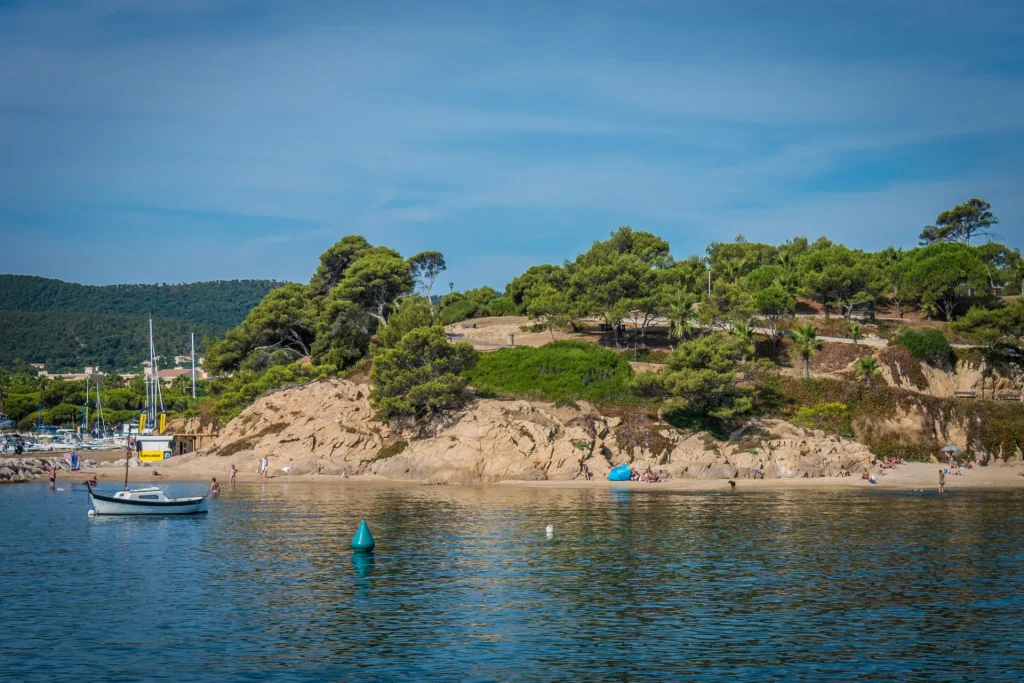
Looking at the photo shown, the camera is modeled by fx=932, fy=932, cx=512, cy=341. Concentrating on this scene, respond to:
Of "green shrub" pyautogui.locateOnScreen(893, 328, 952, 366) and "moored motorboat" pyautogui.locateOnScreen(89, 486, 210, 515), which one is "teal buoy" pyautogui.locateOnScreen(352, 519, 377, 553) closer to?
"moored motorboat" pyautogui.locateOnScreen(89, 486, 210, 515)

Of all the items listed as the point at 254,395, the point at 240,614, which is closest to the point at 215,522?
the point at 240,614

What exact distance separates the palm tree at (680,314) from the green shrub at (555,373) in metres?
7.00

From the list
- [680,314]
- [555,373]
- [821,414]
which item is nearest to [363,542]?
[555,373]

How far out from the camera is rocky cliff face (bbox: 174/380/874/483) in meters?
84.5

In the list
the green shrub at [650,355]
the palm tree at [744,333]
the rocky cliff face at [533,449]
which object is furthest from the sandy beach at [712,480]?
the green shrub at [650,355]

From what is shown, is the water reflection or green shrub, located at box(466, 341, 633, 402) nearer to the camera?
the water reflection

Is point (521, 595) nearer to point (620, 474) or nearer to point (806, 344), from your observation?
point (620, 474)

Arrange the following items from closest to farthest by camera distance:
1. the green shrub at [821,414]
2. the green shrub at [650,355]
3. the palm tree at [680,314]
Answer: the green shrub at [821,414] < the palm tree at [680,314] < the green shrub at [650,355]

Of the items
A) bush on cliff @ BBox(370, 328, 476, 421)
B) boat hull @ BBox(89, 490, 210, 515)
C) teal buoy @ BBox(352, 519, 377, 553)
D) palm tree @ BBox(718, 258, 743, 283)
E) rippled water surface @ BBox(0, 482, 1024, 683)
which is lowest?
rippled water surface @ BBox(0, 482, 1024, 683)

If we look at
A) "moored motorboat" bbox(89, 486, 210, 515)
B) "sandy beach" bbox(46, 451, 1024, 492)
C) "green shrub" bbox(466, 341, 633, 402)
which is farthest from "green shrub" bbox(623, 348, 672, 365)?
"moored motorboat" bbox(89, 486, 210, 515)

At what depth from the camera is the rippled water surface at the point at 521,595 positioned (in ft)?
90.3

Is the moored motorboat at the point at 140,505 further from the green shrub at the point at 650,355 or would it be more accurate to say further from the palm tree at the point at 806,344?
the palm tree at the point at 806,344

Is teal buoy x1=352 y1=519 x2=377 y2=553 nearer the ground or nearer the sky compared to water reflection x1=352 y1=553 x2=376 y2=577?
nearer the sky

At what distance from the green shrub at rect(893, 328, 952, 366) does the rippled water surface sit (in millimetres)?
41112
